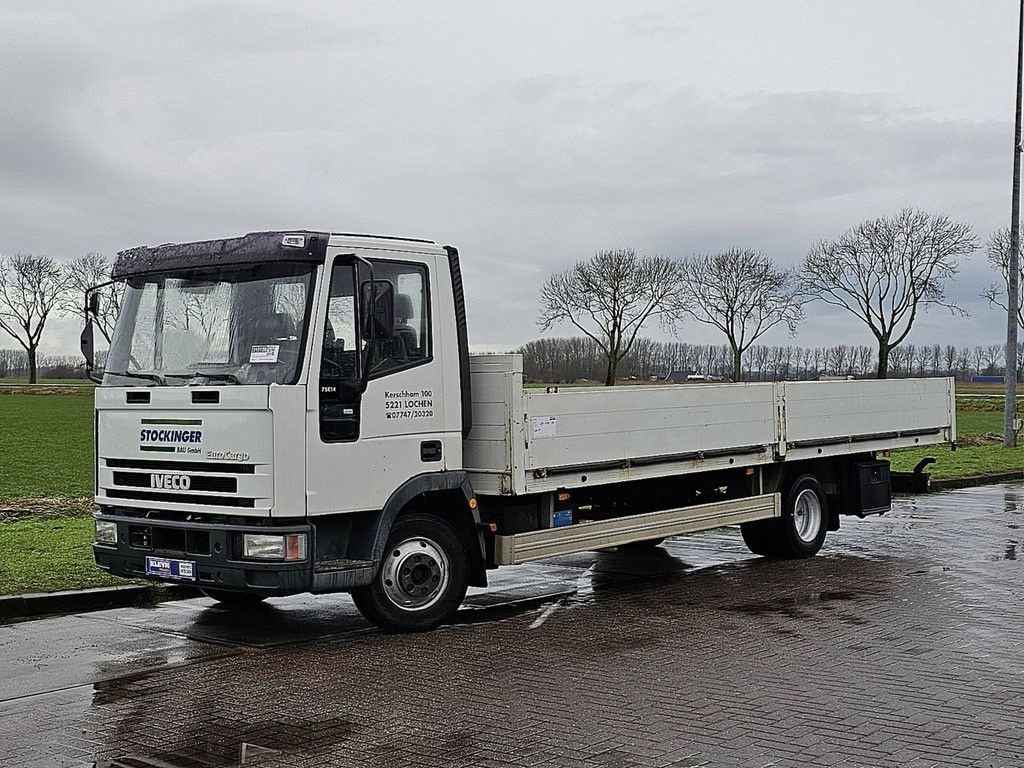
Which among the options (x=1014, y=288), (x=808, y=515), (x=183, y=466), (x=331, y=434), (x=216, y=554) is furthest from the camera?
(x=1014, y=288)

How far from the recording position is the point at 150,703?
23.6ft

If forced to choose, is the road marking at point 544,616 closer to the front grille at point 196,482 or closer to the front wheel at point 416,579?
the front wheel at point 416,579

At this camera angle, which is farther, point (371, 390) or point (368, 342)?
point (371, 390)

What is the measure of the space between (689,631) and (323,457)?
305 centimetres

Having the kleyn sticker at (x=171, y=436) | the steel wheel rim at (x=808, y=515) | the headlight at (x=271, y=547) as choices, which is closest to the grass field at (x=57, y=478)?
the kleyn sticker at (x=171, y=436)

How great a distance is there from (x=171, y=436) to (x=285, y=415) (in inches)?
39.8

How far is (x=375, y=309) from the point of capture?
8.74 m

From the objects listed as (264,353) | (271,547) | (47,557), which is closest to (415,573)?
(271,547)

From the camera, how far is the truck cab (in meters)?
8.55

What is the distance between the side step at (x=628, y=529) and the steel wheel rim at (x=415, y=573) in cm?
64

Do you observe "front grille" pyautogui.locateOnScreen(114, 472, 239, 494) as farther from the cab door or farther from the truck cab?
the cab door

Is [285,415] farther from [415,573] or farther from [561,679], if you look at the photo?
[561,679]

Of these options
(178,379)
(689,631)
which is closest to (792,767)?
(689,631)

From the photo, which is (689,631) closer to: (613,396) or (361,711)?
(613,396)
